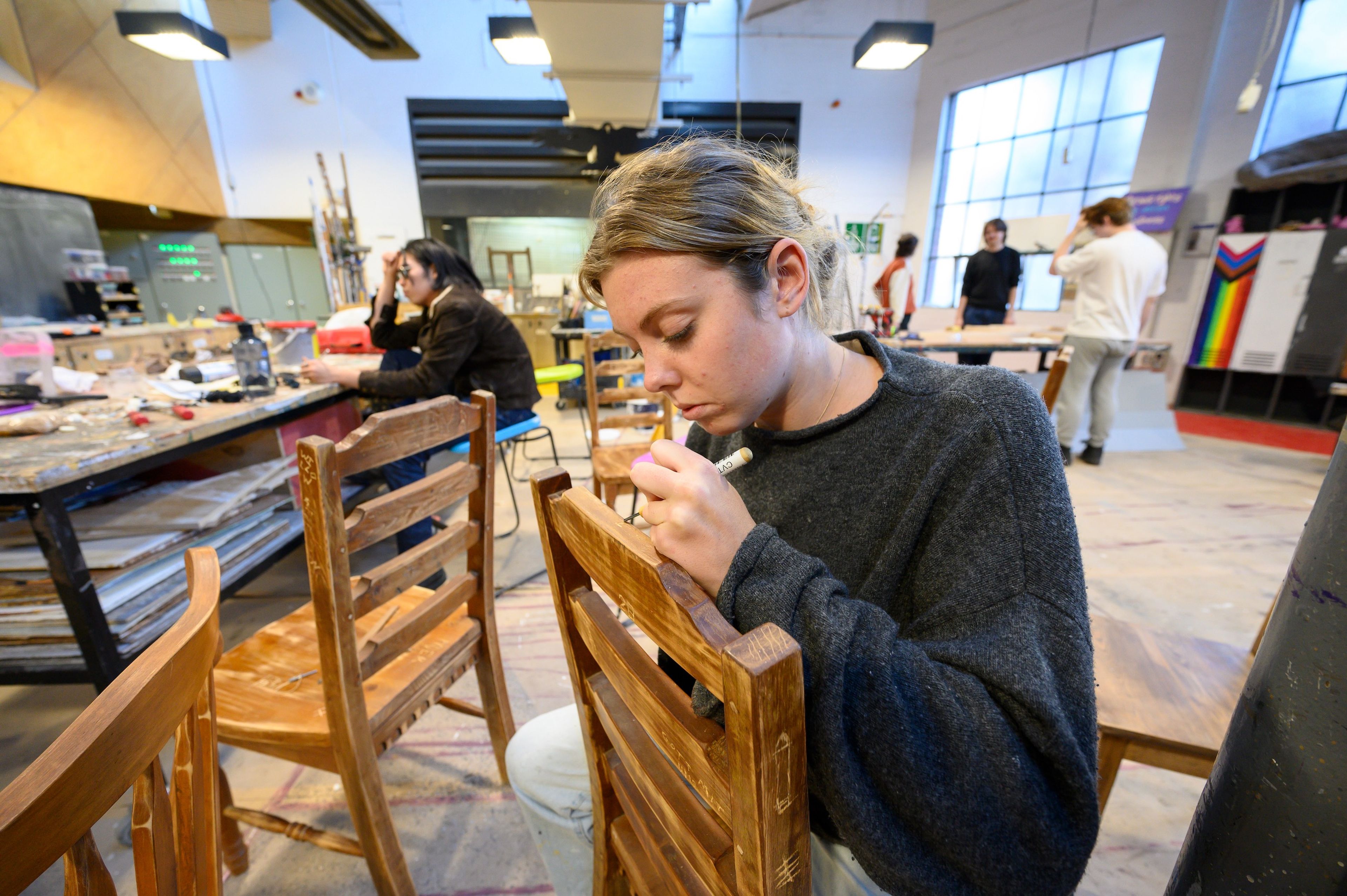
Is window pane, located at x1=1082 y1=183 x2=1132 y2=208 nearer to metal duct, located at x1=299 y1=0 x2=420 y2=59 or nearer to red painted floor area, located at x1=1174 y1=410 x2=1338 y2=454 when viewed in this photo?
red painted floor area, located at x1=1174 y1=410 x2=1338 y2=454

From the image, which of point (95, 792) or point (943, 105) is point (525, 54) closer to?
point (943, 105)

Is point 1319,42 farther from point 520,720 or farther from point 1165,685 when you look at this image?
point 520,720

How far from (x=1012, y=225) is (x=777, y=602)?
23.0 ft

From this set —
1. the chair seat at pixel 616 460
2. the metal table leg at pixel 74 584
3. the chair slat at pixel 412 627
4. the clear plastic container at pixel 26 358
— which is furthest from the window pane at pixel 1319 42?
the clear plastic container at pixel 26 358

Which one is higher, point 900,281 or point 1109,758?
point 900,281

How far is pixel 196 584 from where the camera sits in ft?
1.78

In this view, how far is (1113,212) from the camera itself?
3326 millimetres

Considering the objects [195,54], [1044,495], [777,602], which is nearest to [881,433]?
[1044,495]

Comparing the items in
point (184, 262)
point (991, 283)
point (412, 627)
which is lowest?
point (412, 627)

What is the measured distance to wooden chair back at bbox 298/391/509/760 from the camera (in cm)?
83

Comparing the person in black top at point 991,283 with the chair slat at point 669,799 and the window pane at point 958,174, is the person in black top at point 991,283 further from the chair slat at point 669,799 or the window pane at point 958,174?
the chair slat at point 669,799

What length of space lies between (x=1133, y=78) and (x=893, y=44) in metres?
2.92

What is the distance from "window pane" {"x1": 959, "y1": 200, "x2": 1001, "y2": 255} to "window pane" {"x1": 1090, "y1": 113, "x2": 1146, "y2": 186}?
970 millimetres

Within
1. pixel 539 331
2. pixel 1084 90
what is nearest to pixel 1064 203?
pixel 1084 90
